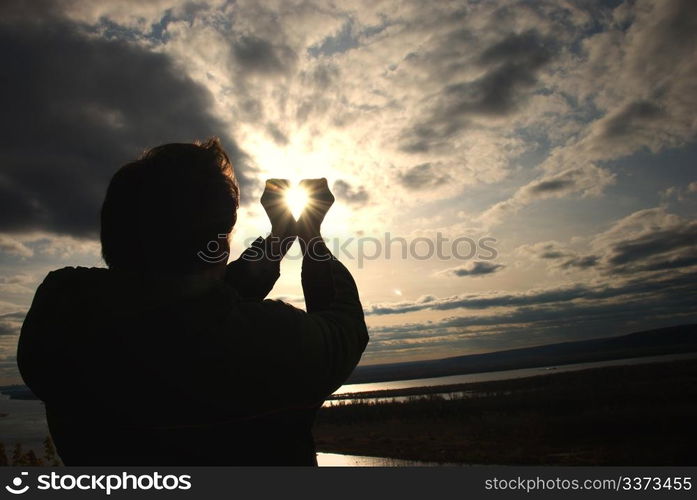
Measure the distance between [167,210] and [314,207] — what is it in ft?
1.56

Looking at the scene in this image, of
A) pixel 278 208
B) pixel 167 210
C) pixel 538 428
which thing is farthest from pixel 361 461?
pixel 167 210

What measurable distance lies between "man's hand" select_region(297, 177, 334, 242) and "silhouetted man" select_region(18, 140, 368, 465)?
0.23 metres

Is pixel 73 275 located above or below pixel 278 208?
below

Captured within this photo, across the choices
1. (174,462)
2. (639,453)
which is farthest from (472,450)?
(174,462)

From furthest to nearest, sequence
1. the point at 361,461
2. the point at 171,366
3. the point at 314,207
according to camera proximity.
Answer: the point at 361,461
the point at 314,207
the point at 171,366

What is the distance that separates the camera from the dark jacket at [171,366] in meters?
1.00

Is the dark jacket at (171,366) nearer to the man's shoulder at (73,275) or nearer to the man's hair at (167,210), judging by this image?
the man's shoulder at (73,275)

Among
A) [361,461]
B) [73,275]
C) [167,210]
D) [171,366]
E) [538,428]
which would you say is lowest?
[538,428]

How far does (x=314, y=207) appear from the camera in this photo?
149 centimetres

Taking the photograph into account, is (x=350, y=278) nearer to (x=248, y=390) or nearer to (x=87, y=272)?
(x=248, y=390)

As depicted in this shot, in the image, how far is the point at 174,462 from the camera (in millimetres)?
1111

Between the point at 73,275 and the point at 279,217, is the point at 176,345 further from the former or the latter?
the point at 279,217

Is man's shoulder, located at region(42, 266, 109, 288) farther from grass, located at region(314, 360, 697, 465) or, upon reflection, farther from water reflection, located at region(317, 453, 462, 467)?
water reflection, located at region(317, 453, 462, 467)

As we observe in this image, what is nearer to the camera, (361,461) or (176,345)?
(176,345)
